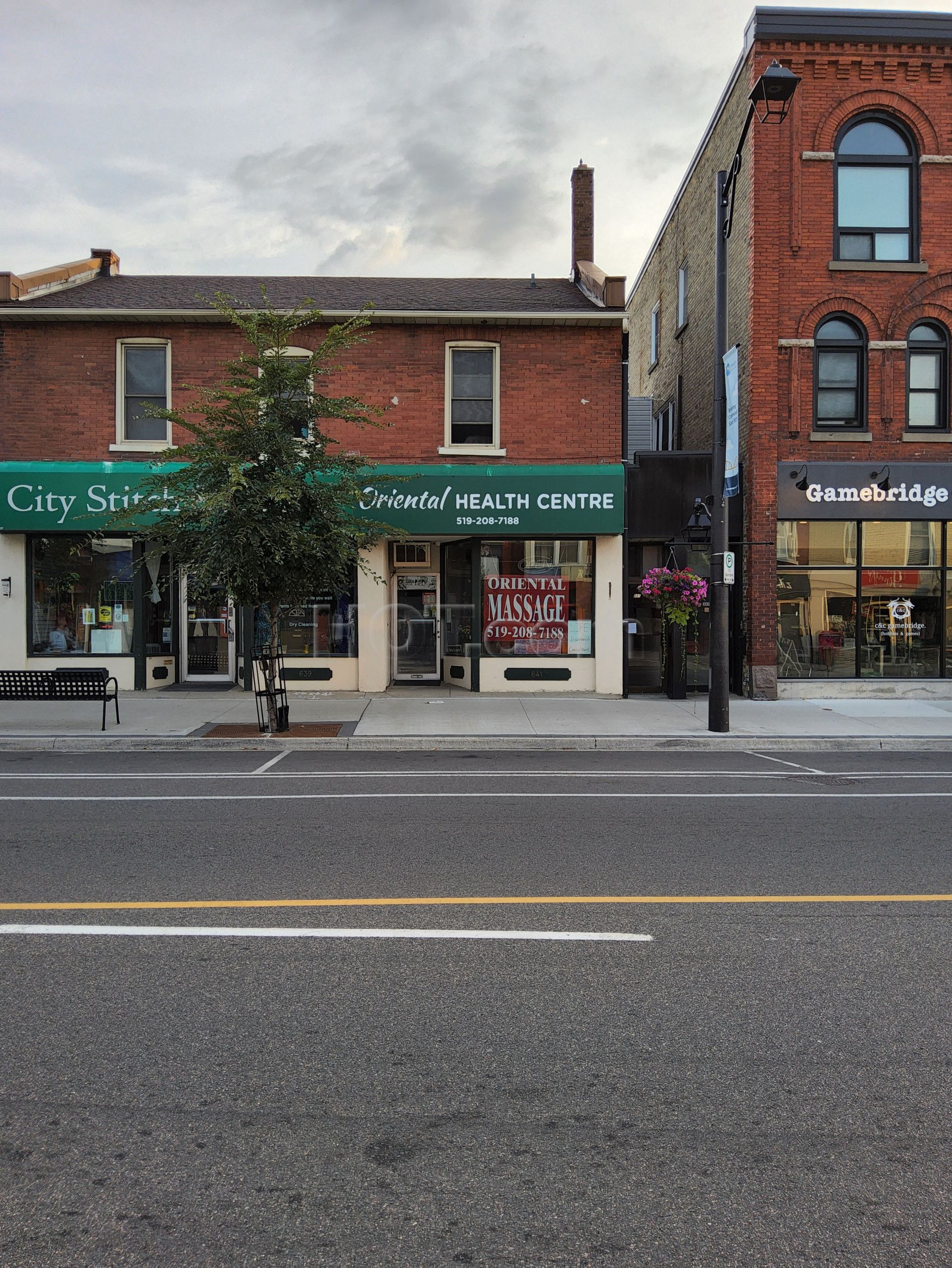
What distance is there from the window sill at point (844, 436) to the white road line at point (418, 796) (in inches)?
361

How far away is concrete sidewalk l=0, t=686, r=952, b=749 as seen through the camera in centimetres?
1227

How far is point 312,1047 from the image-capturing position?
3.65 metres

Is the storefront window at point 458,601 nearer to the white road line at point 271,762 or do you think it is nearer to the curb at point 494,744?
the curb at point 494,744

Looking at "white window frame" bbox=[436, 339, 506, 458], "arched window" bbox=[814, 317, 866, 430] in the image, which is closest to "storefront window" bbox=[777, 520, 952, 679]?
"arched window" bbox=[814, 317, 866, 430]

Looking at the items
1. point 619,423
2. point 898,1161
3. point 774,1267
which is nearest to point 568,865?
point 898,1161

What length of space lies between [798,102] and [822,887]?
51.4 ft

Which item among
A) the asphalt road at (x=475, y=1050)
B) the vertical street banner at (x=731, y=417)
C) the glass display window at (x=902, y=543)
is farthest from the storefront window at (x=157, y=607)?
the glass display window at (x=902, y=543)

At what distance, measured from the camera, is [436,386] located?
A: 1705cm

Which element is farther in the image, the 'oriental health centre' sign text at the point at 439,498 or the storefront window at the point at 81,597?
the storefront window at the point at 81,597

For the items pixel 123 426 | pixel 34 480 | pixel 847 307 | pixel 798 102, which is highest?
pixel 798 102

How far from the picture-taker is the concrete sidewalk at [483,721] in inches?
483

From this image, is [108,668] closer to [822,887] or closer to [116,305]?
[116,305]

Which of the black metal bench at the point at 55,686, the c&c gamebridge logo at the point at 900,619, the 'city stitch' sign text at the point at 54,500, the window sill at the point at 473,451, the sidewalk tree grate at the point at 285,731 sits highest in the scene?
the window sill at the point at 473,451

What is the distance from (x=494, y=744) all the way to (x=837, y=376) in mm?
9938
